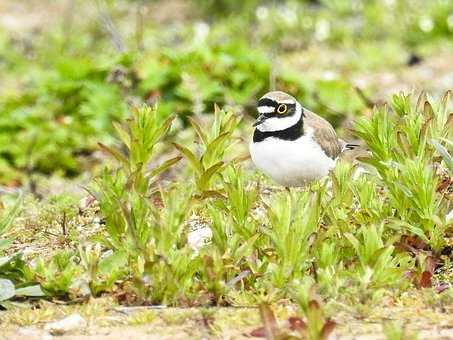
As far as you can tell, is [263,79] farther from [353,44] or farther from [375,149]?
[375,149]

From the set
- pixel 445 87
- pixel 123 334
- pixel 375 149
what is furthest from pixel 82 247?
pixel 445 87

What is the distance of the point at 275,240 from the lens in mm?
4723

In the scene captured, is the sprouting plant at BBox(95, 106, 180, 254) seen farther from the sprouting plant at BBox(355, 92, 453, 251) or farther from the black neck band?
the sprouting plant at BBox(355, 92, 453, 251)

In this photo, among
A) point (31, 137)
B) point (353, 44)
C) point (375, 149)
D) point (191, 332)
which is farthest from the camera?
point (353, 44)

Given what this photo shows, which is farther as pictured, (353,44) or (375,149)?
(353,44)

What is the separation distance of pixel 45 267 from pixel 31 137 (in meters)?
5.22

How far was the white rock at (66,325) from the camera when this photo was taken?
446cm

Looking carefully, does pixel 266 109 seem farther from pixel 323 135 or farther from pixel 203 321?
pixel 203 321

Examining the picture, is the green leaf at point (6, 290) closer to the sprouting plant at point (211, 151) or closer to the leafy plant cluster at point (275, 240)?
the leafy plant cluster at point (275, 240)

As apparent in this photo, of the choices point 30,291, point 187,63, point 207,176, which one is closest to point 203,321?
point 30,291

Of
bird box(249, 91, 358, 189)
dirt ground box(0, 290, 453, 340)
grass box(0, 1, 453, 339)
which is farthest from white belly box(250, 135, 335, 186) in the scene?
dirt ground box(0, 290, 453, 340)

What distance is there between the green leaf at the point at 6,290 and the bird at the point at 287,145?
175cm

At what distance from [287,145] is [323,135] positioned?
367 mm

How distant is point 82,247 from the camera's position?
4.98 m
